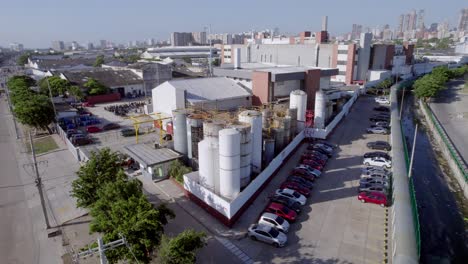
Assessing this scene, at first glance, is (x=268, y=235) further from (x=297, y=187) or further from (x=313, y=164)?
(x=313, y=164)

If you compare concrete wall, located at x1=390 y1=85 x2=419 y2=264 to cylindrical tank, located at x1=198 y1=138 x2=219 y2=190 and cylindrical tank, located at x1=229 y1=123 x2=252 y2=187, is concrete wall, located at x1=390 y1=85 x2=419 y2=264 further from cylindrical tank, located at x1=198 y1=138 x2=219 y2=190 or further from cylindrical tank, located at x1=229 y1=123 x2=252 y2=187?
cylindrical tank, located at x1=198 y1=138 x2=219 y2=190

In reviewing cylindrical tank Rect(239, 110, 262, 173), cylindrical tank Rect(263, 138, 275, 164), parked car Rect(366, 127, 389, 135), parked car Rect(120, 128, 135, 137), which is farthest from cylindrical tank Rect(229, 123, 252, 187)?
parked car Rect(366, 127, 389, 135)

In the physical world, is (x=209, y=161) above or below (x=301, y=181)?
above

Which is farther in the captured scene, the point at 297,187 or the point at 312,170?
the point at 312,170

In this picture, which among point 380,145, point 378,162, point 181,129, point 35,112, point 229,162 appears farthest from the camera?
point 35,112

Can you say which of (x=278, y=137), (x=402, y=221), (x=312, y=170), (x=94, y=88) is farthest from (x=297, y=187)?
(x=94, y=88)

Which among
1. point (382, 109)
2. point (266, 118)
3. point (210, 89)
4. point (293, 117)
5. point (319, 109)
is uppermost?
point (210, 89)

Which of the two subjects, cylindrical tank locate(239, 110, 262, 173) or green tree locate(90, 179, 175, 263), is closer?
green tree locate(90, 179, 175, 263)
